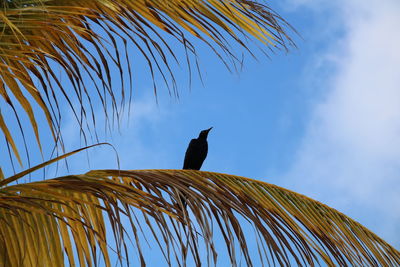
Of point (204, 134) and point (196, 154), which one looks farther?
point (204, 134)

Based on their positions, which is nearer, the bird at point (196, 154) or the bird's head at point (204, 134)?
the bird at point (196, 154)

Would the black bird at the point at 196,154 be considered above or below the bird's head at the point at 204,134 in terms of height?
below

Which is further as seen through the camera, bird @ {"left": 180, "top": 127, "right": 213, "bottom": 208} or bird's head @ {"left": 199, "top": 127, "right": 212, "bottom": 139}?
bird's head @ {"left": 199, "top": 127, "right": 212, "bottom": 139}

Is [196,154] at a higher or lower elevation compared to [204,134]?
lower

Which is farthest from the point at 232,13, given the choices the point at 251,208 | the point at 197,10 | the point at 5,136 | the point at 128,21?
the point at 5,136

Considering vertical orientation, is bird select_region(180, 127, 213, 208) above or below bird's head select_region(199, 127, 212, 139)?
below

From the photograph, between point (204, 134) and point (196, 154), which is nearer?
point (196, 154)

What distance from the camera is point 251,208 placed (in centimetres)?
232

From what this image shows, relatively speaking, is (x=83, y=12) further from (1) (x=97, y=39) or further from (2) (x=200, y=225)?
(2) (x=200, y=225)

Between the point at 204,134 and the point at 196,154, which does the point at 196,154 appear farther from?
the point at 204,134

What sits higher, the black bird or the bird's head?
the bird's head

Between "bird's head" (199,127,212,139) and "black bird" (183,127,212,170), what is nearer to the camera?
"black bird" (183,127,212,170)

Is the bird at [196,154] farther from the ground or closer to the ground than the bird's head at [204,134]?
closer to the ground

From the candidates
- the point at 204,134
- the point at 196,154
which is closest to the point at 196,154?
the point at 196,154
